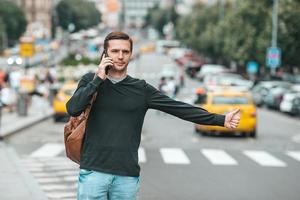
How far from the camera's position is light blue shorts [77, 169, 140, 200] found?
6008 millimetres

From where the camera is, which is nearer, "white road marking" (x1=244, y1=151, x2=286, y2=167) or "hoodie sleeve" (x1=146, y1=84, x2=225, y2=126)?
"hoodie sleeve" (x1=146, y1=84, x2=225, y2=126)

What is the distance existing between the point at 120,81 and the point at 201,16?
9069 cm

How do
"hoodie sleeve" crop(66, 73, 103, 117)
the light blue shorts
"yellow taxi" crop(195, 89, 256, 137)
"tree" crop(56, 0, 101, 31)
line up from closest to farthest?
"hoodie sleeve" crop(66, 73, 103, 117)
the light blue shorts
"yellow taxi" crop(195, 89, 256, 137)
"tree" crop(56, 0, 101, 31)

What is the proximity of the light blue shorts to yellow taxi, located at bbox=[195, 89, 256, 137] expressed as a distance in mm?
17889

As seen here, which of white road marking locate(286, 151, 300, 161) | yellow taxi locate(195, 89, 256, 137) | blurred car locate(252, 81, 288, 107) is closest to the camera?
white road marking locate(286, 151, 300, 161)

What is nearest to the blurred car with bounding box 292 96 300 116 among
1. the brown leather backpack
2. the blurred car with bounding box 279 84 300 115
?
the blurred car with bounding box 279 84 300 115

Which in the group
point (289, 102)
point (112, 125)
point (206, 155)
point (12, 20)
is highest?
point (112, 125)

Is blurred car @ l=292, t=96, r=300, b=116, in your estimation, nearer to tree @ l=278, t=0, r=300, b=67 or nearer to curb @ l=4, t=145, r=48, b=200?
tree @ l=278, t=0, r=300, b=67

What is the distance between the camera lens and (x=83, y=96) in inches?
231

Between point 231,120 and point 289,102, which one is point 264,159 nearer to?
point 231,120

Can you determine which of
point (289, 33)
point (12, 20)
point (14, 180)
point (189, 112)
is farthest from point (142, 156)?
point (12, 20)

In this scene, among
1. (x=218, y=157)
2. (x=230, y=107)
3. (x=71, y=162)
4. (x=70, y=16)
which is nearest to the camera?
(x=71, y=162)

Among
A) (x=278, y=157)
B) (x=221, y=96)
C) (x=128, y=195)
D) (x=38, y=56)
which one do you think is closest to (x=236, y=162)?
(x=278, y=157)

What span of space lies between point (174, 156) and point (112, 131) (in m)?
12.4
